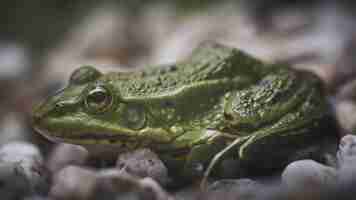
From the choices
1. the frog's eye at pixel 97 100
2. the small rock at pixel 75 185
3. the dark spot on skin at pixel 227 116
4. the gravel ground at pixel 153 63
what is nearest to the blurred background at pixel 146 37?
the gravel ground at pixel 153 63

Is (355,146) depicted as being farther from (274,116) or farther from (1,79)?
(1,79)

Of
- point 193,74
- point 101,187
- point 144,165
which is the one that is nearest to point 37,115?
point 144,165

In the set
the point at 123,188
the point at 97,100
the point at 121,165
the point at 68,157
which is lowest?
the point at 68,157

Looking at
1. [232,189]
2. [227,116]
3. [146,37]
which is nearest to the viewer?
[232,189]

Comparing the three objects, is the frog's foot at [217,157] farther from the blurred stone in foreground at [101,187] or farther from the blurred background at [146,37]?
the blurred background at [146,37]

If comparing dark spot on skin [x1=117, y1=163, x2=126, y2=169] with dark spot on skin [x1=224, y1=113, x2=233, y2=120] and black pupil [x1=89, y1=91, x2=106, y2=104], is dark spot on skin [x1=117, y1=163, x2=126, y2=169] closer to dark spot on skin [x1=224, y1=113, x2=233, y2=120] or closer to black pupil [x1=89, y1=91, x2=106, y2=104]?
black pupil [x1=89, y1=91, x2=106, y2=104]

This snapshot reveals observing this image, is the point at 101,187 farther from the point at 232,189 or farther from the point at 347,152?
the point at 347,152

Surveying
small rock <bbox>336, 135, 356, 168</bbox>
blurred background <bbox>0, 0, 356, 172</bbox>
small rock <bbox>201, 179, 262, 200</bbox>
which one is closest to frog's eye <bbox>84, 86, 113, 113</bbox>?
small rock <bbox>201, 179, 262, 200</bbox>
